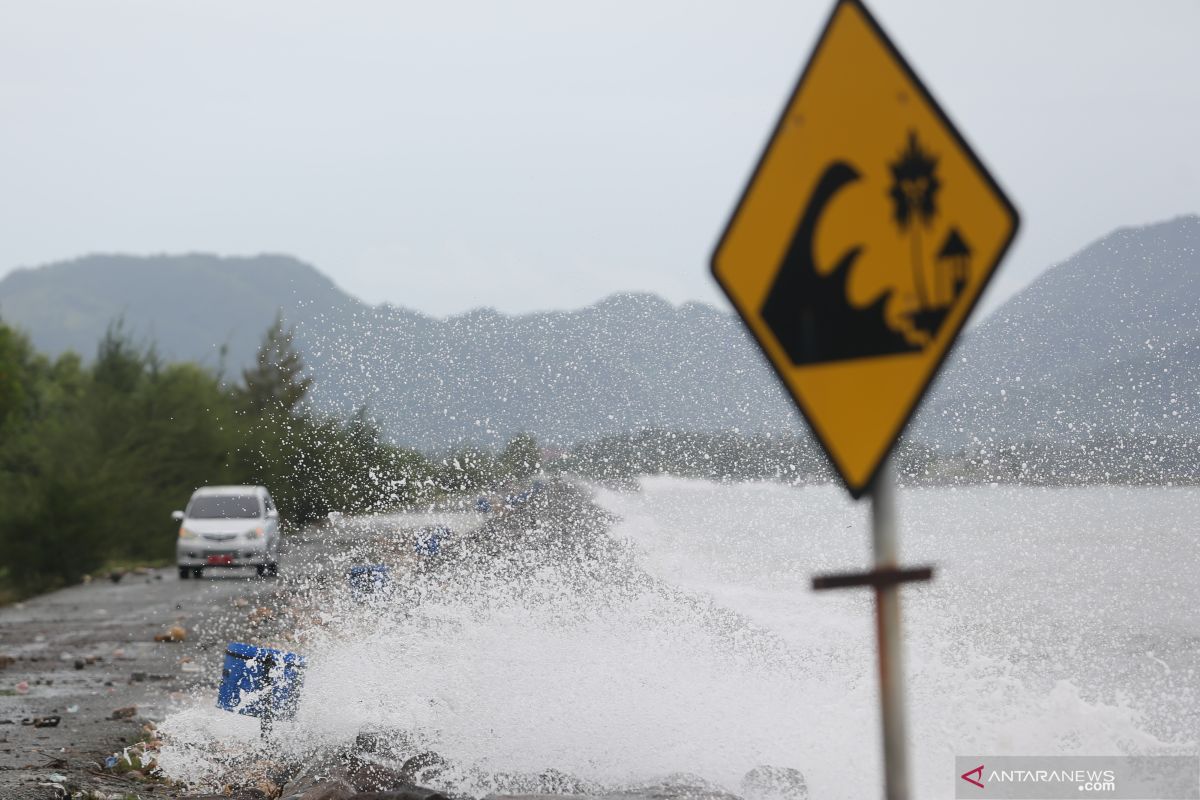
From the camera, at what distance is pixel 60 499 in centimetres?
3397

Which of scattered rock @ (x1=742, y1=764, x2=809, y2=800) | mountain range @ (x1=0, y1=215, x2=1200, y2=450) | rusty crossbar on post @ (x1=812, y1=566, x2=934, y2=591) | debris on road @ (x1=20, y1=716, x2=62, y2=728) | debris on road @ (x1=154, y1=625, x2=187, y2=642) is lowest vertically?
scattered rock @ (x1=742, y1=764, x2=809, y2=800)

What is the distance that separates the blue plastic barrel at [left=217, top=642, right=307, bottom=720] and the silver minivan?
16564mm

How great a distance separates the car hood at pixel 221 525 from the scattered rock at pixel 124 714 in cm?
1410

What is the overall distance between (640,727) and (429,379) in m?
16.9

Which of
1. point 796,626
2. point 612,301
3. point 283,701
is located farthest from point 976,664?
point 612,301

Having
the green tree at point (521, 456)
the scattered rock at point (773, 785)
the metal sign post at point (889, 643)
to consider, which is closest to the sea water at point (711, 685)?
the scattered rock at point (773, 785)

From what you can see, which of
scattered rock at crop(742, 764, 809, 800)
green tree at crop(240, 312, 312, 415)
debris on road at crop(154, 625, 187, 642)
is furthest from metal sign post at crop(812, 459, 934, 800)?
green tree at crop(240, 312, 312, 415)

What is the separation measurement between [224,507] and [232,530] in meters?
0.70

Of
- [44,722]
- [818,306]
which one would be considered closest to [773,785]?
Answer: [818,306]

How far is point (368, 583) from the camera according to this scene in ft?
40.3

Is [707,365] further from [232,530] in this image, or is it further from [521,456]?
[232,530]

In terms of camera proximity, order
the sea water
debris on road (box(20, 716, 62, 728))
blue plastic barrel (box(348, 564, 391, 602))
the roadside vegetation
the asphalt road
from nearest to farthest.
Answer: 1. the sea water
2. the asphalt road
3. debris on road (box(20, 716, 62, 728))
4. blue plastic barrel (box(348, 564, 391, 602))
5. the roadside vegetation

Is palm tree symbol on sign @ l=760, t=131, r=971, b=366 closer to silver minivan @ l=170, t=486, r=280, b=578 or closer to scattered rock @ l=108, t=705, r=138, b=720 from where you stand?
scattered rock @ l=108, t=705, r=138, b=720

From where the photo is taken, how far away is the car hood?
2564 centimetres
